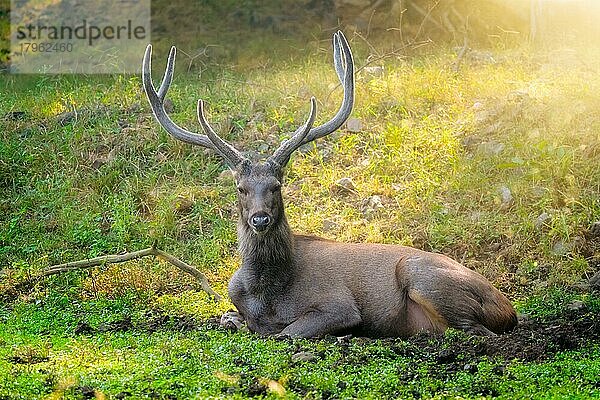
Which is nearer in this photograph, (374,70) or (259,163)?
(259,163)

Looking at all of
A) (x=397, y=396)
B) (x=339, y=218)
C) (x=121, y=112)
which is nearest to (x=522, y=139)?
(x=339, y=218)

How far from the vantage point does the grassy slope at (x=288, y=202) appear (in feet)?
21.1

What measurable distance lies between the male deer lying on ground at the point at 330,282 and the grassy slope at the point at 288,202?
57cm

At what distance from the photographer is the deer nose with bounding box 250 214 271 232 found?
798 cm

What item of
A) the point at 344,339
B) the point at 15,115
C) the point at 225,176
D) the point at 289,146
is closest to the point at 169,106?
the point at 225,176

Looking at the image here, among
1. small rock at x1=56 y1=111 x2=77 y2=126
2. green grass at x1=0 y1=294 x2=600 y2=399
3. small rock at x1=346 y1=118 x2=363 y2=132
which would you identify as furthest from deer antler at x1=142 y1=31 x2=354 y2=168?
small rock at x1=56 y1=111 x2=77 y2=126

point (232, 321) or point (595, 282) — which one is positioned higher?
point (595, 282)

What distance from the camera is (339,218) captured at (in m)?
11.1

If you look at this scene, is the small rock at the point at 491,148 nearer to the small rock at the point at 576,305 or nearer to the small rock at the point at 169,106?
the small rock at the point at 576,305

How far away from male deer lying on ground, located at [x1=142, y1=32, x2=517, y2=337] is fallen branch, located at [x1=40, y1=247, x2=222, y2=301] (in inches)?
59.7

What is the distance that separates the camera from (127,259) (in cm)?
1007

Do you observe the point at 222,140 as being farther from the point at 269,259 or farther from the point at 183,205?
the point at 183,205

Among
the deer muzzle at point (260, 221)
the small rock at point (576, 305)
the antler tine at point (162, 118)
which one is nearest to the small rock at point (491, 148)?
the small rock at point (576, 305)

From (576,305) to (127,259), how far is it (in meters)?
4.30
